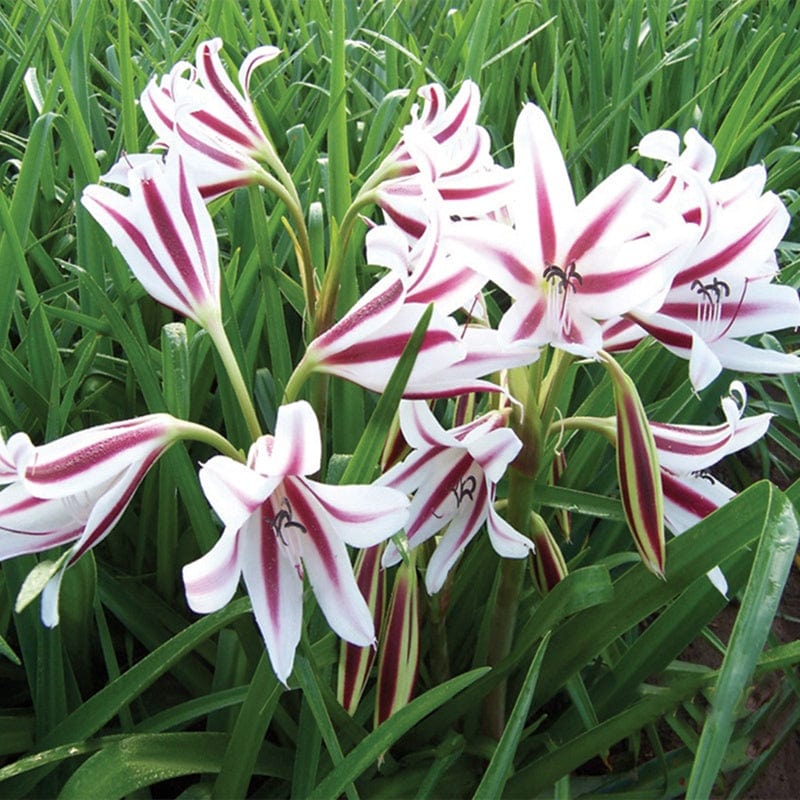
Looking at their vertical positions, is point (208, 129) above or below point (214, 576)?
above

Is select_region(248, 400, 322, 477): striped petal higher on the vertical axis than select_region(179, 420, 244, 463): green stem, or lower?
higher

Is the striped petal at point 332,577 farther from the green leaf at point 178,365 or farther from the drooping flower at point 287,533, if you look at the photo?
the green leaf at point 178,365

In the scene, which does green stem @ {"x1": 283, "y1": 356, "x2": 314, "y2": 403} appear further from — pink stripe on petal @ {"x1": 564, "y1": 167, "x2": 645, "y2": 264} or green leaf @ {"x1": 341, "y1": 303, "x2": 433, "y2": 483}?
pink stripe on petal @ {"x1": 564, "y1": 167, "x2": 645, "y2": 264}

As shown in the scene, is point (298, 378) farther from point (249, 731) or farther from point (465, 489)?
point (249, 731)

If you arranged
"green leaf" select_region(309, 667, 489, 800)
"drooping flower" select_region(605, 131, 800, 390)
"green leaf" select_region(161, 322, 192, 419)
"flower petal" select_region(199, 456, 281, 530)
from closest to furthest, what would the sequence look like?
1. "flower petal" select_region(199, 456, 281, 530)
2. "drooping flower" select_region(605, 131, 800, 390)
3. "green leaf" select_region(309, 667, 489, 800)
4. "green leaf" select_region(161, 322, 192, 419)

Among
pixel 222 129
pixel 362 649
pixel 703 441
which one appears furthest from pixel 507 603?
pixel 222 129

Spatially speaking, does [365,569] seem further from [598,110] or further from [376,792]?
[598,110]

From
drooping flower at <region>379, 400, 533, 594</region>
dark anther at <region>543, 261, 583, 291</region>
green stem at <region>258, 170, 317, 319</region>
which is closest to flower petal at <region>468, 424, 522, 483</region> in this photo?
drooping flower at <region>379, 400, 533, 594</region>
